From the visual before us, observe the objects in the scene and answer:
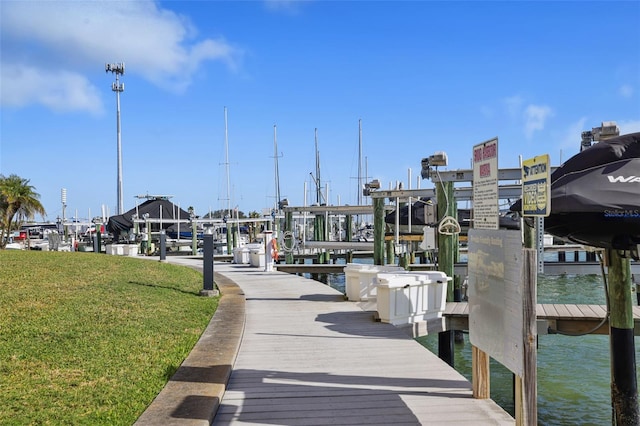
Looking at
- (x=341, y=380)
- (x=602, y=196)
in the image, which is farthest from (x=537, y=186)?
(x=341, y=380)

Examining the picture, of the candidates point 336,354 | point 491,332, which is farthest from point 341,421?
point 336,354

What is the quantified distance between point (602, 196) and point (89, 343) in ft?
19.9

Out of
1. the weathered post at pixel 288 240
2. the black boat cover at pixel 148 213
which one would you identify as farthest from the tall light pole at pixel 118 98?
the weathered post at pixel 288 240

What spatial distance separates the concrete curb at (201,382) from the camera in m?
4.69

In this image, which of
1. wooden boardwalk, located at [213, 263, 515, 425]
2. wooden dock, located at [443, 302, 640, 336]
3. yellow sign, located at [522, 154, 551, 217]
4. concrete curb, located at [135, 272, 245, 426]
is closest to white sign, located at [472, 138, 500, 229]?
yellow sign, located at [522, 154, 551, 217]

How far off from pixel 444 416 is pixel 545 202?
2027mm

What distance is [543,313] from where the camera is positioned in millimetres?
9883

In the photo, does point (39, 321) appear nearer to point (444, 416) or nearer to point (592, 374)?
point (444, 416)

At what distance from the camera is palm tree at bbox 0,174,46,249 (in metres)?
36.0

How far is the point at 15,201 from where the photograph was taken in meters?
36.4

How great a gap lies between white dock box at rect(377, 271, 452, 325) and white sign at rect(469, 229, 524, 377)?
3678 mm

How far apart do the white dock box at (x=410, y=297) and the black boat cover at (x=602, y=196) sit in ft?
11.2

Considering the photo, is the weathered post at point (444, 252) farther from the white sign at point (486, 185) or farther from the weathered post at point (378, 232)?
the white sign at point (486, 185)

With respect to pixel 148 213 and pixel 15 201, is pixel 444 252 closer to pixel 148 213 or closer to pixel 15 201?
pixel 15 201
